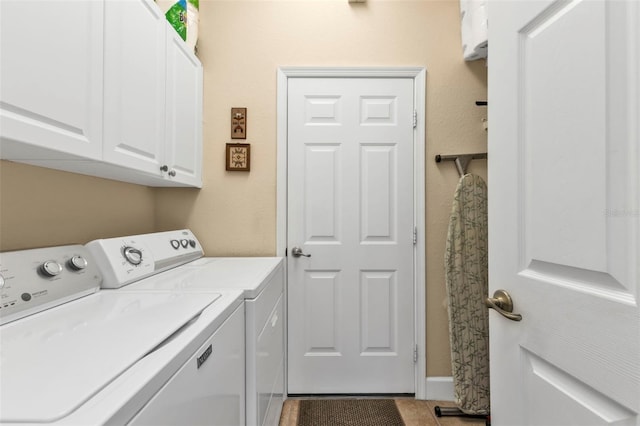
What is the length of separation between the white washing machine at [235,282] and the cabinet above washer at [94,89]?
0.36 metres

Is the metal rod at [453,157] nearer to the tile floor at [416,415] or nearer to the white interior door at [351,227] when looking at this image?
the white interior door at [351,227]

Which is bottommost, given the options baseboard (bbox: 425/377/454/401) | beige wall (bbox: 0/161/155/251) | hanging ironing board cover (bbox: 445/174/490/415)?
baseboard (bbox: 425/377/454/401)

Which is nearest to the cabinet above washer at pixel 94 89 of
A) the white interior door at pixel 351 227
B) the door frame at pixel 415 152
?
the door frame at pixel 415 152

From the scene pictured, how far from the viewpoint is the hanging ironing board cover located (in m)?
1.84

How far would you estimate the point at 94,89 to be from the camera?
1.06 metres

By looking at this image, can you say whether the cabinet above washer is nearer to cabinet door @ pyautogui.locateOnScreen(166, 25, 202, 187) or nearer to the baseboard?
cabinet door @ pyautogui.locateOnScreen(166, 25, 202, 187)

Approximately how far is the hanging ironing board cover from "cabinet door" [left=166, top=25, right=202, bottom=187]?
5.36ft

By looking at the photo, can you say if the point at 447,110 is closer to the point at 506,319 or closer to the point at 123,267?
the point at 506,319

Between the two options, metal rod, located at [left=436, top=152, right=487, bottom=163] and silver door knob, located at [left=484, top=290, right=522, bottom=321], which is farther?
metal rod, located at [left=436, top=152, right=487, bottom=163]

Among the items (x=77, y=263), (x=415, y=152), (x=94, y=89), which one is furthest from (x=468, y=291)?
(x=94, y=89)

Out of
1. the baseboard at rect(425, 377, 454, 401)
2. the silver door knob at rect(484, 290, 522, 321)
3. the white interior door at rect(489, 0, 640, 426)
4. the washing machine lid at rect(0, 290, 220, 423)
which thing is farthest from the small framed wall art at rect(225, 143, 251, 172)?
the baseboard at rect(425, 377, 454, 401)

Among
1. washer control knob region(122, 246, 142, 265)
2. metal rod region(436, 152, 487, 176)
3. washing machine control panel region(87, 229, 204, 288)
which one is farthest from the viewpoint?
metal rod region(436, 152, 487, 176)

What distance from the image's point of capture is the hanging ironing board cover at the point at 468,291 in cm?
184

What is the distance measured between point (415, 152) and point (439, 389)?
156cm
